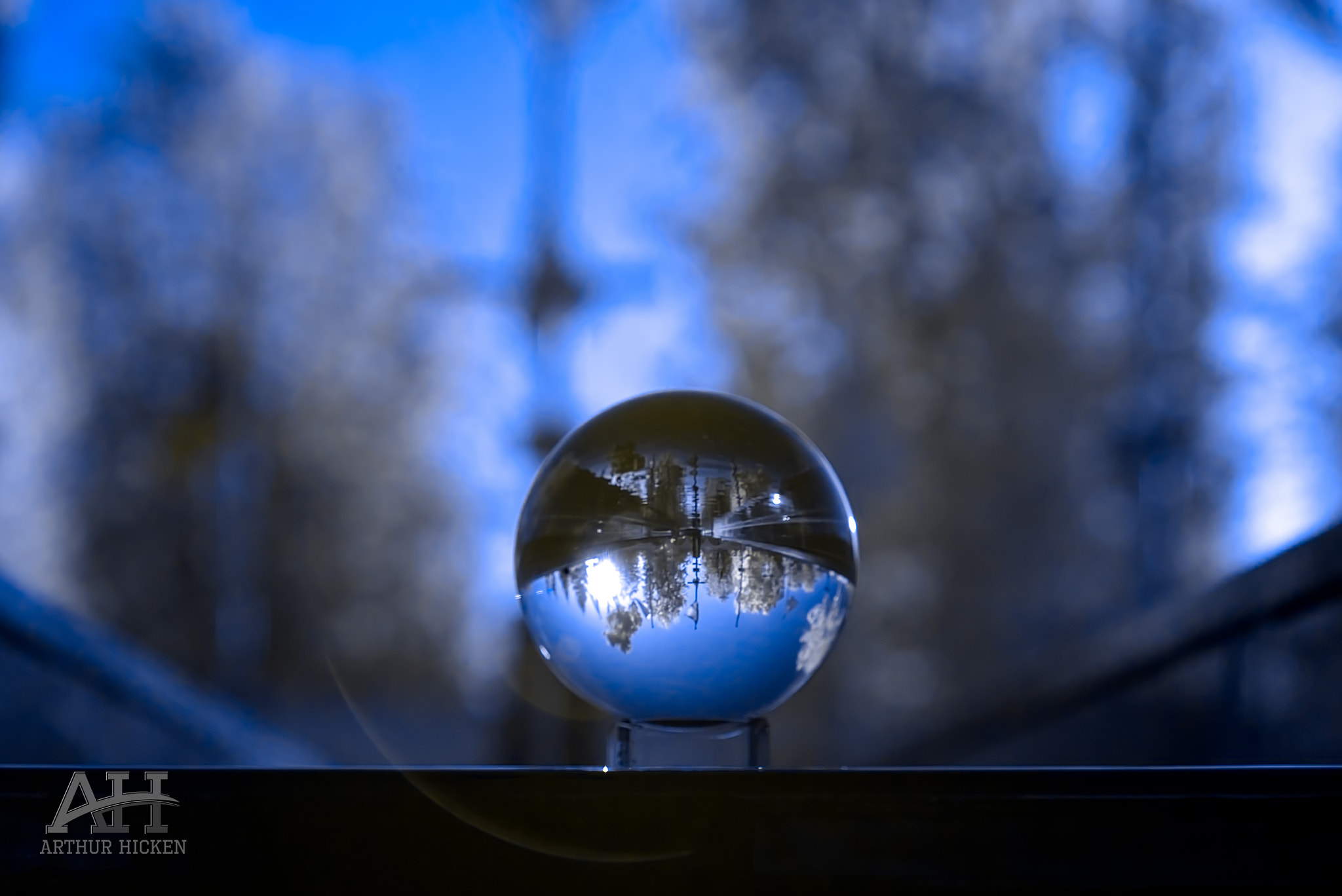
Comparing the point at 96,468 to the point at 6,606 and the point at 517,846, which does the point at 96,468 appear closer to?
the point at 6,606

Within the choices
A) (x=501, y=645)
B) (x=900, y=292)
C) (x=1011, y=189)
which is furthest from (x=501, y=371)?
(x=1011, y=189)

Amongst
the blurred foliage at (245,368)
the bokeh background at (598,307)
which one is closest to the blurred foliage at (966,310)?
the bokeh background at (598,307)

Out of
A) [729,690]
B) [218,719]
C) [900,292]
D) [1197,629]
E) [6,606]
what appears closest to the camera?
[729,690]

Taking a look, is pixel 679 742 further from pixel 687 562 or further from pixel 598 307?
pixel 598 307

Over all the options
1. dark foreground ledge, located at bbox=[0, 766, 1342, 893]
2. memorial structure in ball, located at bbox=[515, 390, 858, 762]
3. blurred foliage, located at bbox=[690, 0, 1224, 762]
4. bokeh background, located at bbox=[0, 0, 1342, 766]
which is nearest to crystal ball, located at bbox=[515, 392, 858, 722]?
memorial structure in ball, located at bbox=[515, 390, 858, 762]

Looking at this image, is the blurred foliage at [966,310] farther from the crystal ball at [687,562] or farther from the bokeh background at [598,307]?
the crystal ball at [687,562]

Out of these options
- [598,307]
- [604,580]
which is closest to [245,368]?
[598,307]
